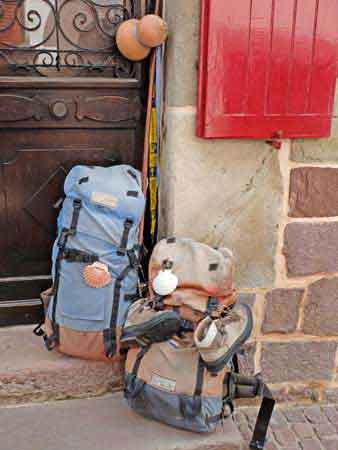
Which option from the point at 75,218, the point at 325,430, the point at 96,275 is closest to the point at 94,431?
the point at 96,275

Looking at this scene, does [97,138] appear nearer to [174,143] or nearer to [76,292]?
[174,143]

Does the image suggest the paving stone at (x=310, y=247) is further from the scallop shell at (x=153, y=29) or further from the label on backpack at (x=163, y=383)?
the scallop shell at (x=153, y=29)

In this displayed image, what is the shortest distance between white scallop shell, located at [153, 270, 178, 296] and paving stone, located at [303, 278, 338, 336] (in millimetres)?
723

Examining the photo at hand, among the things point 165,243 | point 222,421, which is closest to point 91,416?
point 222,421

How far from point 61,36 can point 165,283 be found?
3.60 ft

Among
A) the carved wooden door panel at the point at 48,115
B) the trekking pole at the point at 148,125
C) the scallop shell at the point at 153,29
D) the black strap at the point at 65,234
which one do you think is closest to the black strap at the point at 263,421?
the trekking pole at the point at 148,125

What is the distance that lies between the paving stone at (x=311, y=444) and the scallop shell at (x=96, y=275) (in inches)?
43.7

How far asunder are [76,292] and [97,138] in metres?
0.69

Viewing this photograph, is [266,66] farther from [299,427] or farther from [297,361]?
[299,427]

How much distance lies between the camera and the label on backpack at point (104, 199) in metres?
2.04

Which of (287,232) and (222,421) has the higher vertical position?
(287,232)

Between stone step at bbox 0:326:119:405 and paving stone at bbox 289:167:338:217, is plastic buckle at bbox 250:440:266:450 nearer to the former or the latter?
stone step at bbox 0:326:119:405

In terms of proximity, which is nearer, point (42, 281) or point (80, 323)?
point (80, 323)

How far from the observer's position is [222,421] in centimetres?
203
